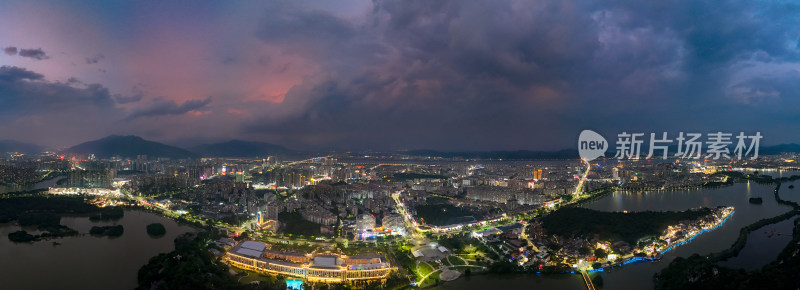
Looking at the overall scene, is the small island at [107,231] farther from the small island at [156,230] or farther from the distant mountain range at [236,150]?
the distant mountain range at [236,150]

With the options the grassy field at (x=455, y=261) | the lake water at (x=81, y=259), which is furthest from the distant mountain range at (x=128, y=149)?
the grassy field at (x=455, y=261)

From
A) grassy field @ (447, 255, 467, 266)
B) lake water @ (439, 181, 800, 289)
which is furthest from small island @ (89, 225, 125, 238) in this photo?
lake water @ (439, 181, 800, 289)

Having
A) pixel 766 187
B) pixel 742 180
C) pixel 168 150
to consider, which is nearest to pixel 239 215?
pixel 766 187

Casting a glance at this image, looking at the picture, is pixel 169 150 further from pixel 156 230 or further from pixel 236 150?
pixel 156 230

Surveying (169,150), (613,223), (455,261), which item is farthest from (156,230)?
(169,150)

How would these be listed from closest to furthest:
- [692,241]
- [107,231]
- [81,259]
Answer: [81,259]
[692,241]
[107,231]

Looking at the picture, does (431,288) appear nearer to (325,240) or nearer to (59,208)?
(325,240)
